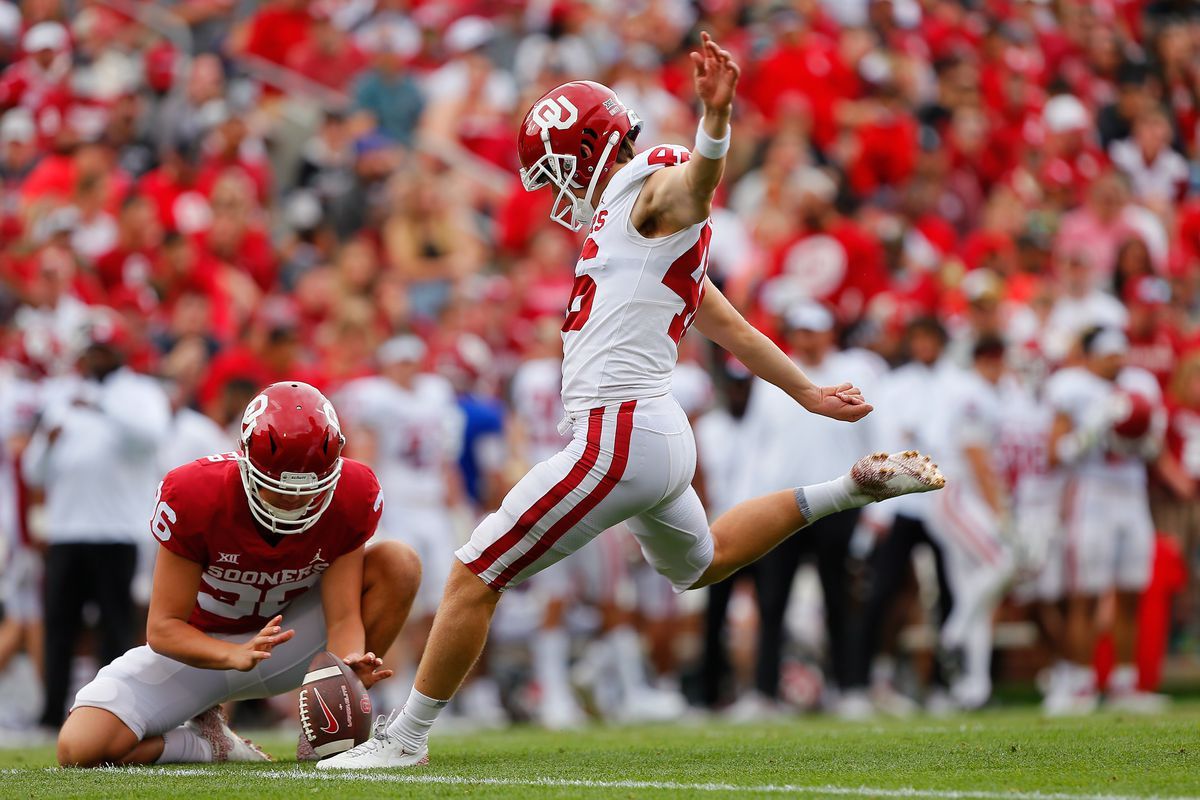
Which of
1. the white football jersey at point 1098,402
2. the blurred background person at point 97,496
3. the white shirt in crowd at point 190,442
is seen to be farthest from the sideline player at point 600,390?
the white football jersey at point 1098,402

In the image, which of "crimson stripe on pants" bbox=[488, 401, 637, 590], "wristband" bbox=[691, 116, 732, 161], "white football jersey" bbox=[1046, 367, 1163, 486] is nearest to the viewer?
"wristband" bbox=[691, 116, 732, 161]

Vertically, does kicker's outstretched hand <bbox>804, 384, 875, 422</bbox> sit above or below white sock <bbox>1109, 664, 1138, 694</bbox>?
above

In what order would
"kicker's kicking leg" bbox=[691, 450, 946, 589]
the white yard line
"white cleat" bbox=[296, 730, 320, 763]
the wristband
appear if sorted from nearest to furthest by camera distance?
the white yard line, the wristband, "white cleat" bbox=[296, 730, 320, 763], "kicker's kicking leg" bbox=[691, 450, 946, 589]

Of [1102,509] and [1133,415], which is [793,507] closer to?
[1133,415]

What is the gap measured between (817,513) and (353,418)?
16.1 ft

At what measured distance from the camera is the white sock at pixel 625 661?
32.8ft

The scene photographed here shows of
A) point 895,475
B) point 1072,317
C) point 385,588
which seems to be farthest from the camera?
point 1072,317

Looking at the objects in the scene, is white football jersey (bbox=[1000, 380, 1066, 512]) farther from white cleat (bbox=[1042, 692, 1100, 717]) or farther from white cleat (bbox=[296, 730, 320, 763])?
white cleat (bbox=[296, 730, 320, 763])

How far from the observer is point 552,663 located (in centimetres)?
995

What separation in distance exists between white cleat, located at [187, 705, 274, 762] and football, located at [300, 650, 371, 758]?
1.91 feet

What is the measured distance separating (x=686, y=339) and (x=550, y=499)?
625 centimetres

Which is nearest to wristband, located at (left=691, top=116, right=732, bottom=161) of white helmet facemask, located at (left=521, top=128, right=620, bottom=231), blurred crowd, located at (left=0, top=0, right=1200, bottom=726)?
white helmet facemask, located at (left=521, top=128, right=620, bottom=231)

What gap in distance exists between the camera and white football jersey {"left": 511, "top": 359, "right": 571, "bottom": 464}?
1041cm

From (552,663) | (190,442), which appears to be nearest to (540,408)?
(552,663)
